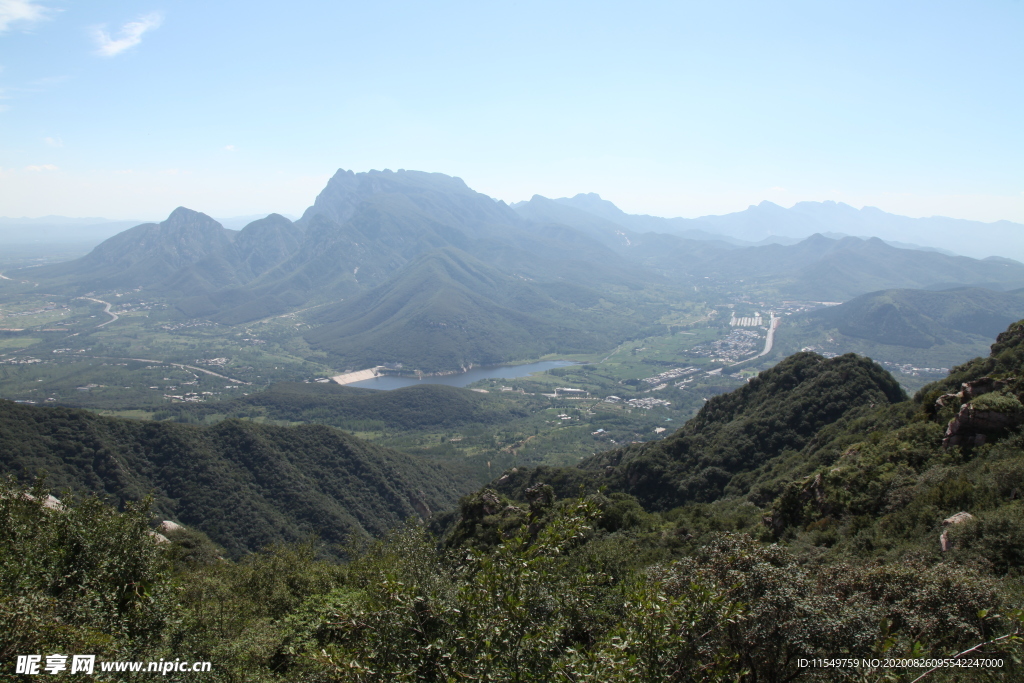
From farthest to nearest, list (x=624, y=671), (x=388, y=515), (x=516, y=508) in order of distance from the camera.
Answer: (x=388, y=515)
(x=516, y=508)
(x=624, y=671)

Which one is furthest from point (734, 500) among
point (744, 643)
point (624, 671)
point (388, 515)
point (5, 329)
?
point (5, 329)

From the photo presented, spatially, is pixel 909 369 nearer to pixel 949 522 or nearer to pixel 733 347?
pixel 733 347

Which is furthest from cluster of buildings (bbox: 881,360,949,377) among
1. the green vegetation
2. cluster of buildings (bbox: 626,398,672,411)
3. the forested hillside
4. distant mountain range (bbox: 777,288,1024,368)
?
the green vegetation

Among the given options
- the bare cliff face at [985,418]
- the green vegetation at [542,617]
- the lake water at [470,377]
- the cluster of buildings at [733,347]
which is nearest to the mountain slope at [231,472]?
the green vegetation at [542,617]

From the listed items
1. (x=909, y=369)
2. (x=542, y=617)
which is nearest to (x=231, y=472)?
(x=542, y=617)

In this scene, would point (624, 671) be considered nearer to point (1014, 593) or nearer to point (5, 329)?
point (1014, 593)

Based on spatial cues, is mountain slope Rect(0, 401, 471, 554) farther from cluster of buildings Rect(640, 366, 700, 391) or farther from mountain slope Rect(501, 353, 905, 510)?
cluster of buildings Rect(640, 366, 700, 391)

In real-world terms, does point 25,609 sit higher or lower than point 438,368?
higher
